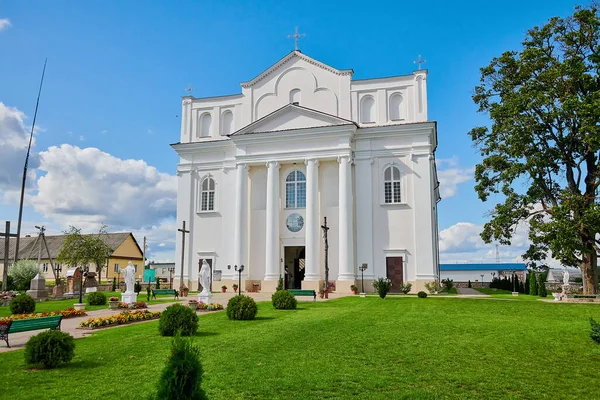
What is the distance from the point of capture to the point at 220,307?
22.0 m

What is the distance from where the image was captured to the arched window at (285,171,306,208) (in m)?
37.6

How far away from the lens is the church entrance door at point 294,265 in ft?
127

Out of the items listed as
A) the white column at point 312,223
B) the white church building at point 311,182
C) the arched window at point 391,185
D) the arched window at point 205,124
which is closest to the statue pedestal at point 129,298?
the white church building at point 311,182

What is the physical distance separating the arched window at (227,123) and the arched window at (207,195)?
14.1 feet

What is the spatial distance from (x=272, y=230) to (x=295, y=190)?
3.92 metres

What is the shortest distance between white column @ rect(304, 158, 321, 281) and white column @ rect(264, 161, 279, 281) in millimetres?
2430

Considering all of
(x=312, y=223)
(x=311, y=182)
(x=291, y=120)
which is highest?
(x=291, y=120)

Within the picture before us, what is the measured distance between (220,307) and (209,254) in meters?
17.6

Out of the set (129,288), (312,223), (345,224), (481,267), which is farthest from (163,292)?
(481,267)

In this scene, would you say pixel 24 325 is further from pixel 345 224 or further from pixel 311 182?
pixel 311 182

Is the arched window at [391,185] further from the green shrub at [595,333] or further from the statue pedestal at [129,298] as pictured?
the green shrub at [595,333]

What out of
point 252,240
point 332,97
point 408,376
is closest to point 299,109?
point 332,97

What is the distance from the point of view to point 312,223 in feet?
115

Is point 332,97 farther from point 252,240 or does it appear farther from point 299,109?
point 252,240
